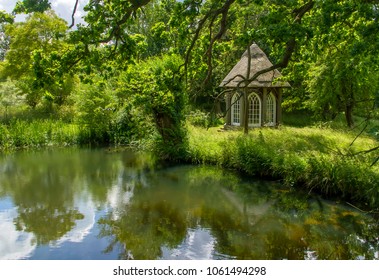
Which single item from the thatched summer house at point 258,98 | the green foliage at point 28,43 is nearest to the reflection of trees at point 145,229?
the thatched summer house at point 258,98

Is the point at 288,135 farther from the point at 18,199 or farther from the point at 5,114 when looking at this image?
the point at 5,114

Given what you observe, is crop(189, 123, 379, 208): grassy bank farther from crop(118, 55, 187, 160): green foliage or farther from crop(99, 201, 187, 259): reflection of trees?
crop(99, 201, 187, 259): reflection of trees

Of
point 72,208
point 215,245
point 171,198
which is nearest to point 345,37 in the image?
point 171,198

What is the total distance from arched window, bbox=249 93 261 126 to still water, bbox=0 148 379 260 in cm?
885

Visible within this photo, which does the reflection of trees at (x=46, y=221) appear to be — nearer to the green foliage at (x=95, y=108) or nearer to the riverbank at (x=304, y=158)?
the riverbank at (x=304, y=158)

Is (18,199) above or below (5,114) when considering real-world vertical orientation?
below

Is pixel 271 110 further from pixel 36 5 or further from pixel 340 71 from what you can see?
pixel 36 5

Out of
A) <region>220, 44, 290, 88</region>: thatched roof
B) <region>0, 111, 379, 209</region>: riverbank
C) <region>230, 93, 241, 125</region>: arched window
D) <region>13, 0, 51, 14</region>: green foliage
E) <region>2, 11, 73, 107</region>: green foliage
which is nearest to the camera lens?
<region>13, 0, 51, 14</region>: green foliage

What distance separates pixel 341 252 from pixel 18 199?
885 centimetres

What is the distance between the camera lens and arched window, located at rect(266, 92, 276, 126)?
2267 cm

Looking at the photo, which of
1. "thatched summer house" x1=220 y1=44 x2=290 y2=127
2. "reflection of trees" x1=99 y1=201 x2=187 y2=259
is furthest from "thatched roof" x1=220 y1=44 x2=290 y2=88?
"reflection of trees" x1=99 y1=201 x2=187 y2=259

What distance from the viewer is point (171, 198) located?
1098 centimetres

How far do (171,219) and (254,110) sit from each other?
14418 mm

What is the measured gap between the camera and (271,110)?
22.8 meters
